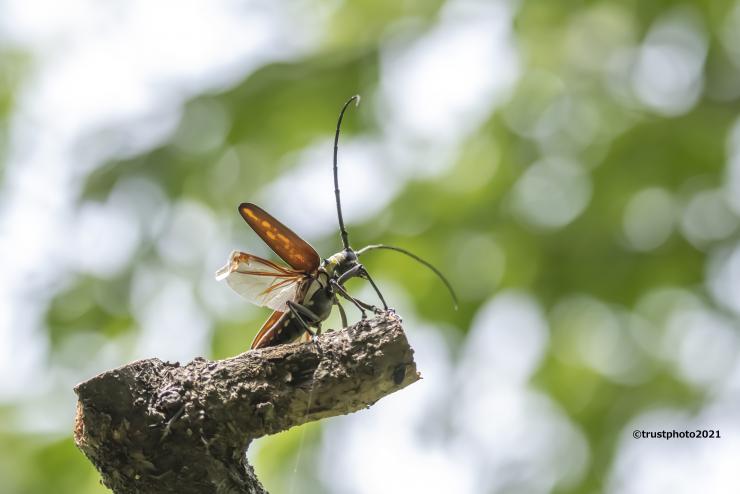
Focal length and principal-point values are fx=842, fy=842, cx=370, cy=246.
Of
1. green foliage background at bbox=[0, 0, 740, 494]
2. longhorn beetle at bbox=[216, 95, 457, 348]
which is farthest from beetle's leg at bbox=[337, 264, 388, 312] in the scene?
green foliage background at bbox=[0, 0, 740, 494]

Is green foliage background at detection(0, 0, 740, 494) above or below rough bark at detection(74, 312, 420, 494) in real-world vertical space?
above

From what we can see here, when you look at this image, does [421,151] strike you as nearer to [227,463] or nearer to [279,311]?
[279,311]

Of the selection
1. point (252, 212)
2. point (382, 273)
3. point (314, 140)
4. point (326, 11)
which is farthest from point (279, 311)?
point (326, 11)

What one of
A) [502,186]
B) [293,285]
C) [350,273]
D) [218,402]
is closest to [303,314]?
[293,285]

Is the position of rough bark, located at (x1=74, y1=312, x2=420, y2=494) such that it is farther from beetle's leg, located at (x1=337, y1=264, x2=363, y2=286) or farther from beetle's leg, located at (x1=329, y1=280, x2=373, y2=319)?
beetle's leg, located at (x1=337, y1=264, x2=363, y2=286)

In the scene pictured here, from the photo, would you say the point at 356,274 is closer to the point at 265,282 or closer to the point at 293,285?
the point at 293,285
